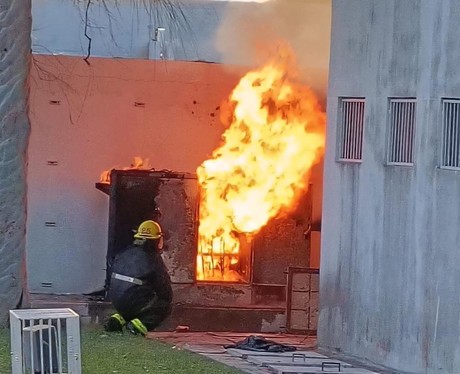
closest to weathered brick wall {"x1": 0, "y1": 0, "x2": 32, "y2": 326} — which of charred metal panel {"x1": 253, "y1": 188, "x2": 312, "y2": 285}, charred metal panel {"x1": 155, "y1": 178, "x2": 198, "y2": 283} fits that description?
charred metal panel {"x1": 155, "y1": 178, "x2": 198, "y2": 283}

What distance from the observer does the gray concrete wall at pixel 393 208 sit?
10062mm

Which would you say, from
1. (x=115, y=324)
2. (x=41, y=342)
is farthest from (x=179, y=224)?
(x=41, y=342)

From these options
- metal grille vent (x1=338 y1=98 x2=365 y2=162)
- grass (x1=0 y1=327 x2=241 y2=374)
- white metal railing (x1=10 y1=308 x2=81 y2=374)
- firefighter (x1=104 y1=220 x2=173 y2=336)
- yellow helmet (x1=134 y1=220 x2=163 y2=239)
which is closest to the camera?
white metal railing (x1=10 y1=308 x2=81 y2=374)

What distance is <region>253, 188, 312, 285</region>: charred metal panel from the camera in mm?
14570

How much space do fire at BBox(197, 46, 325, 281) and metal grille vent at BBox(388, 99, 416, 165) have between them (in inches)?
160

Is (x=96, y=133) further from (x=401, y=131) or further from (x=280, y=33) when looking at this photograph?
(x=401, y=131)

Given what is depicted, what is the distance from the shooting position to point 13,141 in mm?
12062

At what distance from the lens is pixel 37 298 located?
1501cm

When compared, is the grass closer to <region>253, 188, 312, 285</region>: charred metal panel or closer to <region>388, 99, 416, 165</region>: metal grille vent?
<region>388, 99, 416, 165</region>: metal grille vent

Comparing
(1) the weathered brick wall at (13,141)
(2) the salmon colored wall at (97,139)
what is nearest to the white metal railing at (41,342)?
(1) the weathered brick wall at (13,141)

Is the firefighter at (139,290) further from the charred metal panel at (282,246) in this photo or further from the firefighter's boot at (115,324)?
the charred metal panel at (282,246)

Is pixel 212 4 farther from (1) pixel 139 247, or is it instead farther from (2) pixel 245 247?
(1) pixel 139 247

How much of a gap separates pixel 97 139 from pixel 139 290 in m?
3.59

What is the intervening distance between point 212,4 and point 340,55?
4.94 metres
